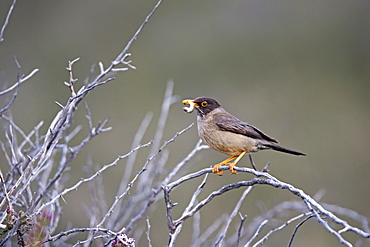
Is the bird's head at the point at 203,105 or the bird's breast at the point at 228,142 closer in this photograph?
the bird's breast at the point at 228,142

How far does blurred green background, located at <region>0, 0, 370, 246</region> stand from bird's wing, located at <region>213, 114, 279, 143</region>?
2.99 m

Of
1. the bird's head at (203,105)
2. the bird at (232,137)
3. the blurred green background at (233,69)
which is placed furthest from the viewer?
the blurred green background at (233,69)

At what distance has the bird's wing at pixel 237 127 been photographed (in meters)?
3.57

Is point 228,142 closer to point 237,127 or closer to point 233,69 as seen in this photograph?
point 237,127

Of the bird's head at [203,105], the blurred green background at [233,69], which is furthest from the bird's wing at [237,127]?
the blurred green background at [233,69]

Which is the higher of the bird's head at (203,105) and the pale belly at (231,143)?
the bird's head at (203,105)

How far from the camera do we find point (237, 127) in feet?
12.1

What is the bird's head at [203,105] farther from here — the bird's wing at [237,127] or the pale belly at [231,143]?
the pale belly at [231,143]

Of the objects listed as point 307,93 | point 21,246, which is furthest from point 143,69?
point 21,246

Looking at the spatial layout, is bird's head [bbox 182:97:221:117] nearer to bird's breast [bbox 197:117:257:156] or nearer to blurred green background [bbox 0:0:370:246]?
bird's breast [bbox 197:117:257:156]

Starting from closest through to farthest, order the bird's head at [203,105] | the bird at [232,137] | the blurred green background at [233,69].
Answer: the bird at [232,137]
the bird's head at [203,105]
the blurred green background at [233,69]

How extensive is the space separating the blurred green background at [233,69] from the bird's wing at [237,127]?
2.99 meters

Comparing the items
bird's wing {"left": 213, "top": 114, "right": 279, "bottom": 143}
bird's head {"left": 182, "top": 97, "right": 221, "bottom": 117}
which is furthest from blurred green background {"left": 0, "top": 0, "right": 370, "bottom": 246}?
bird's wing {"left": 213, "top": 114, "right": 279, "bottom": 143}

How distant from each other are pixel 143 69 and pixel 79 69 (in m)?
1.00
